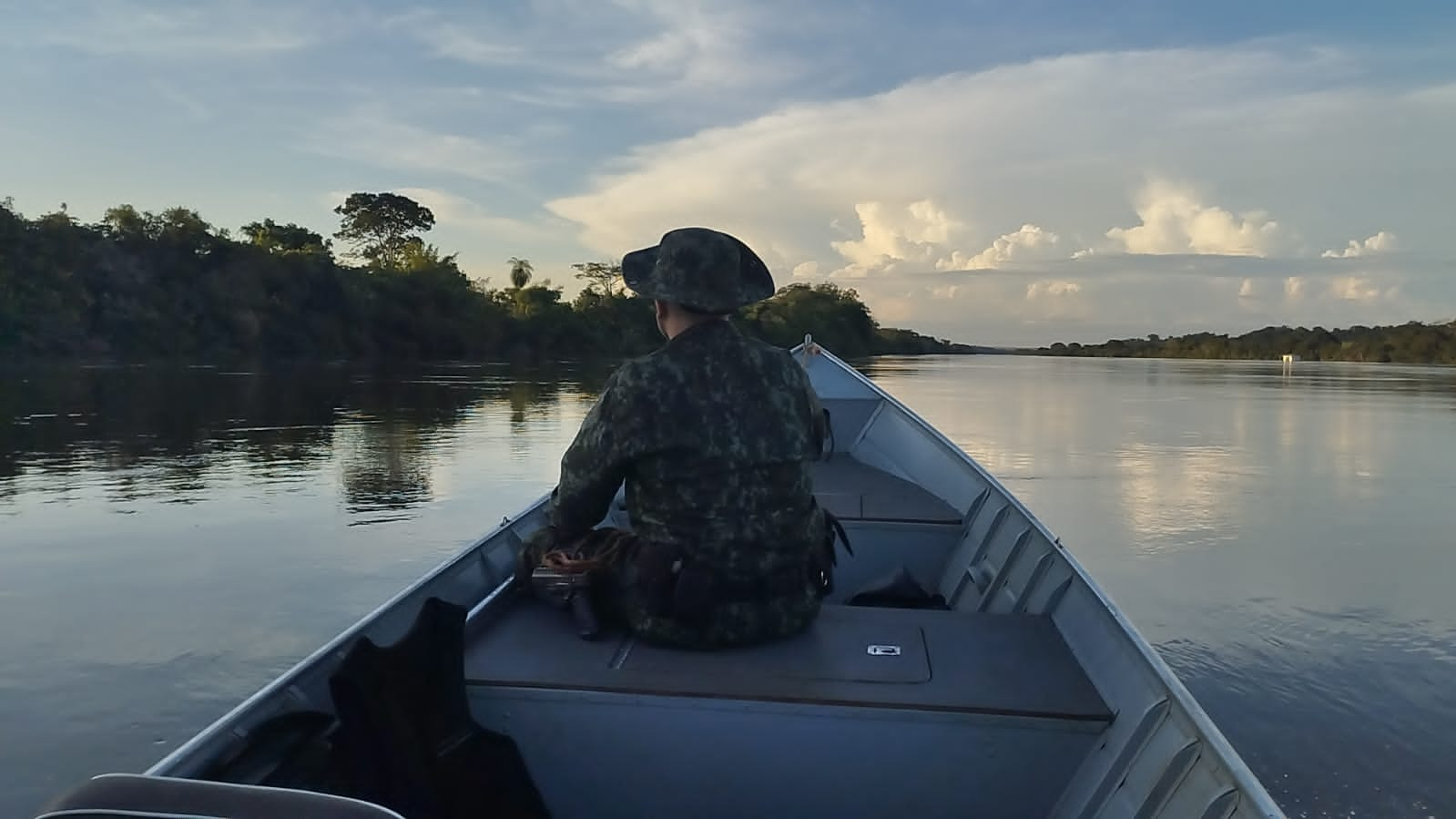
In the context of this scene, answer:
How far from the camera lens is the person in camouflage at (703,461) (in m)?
2.60

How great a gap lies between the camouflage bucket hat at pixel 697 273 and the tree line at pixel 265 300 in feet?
123

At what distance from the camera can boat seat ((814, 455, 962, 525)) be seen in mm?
4957

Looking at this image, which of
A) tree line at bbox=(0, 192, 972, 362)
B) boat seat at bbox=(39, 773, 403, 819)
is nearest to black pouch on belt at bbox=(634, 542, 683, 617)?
boat seat at bbox=(39, 773, 403, 819)

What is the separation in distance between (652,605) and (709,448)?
1.52 feet

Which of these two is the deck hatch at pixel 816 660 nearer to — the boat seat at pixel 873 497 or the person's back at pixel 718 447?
the person's back at pixel 718 447

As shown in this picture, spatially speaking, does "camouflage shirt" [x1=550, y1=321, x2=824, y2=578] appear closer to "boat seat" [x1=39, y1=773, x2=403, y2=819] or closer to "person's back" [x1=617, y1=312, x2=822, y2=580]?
"person's back" [x1=617, y1=312, x2=822, y2=580]

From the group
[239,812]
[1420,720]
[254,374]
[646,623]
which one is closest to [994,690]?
[646,623]

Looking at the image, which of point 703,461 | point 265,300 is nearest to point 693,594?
point 703,461

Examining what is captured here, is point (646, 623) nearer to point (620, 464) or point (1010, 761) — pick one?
point (620, 464)

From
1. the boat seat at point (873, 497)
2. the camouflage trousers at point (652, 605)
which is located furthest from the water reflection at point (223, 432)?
the camouflage trousers at point (652, 605)

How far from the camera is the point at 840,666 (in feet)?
8.70

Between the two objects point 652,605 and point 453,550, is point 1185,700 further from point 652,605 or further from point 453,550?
point 453,550

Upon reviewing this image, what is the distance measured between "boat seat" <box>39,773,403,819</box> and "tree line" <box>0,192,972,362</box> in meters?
39.0

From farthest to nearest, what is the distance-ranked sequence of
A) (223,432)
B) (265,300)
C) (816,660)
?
(265,300) < (223,432) < (816,660)
